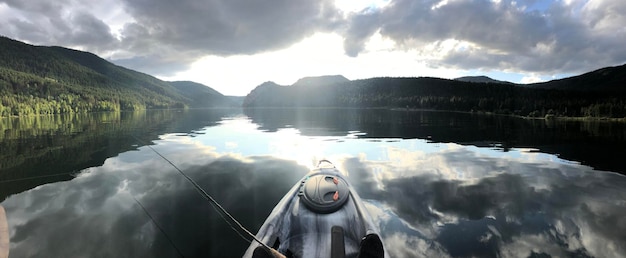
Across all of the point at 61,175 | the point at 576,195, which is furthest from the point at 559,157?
the point at 61,175

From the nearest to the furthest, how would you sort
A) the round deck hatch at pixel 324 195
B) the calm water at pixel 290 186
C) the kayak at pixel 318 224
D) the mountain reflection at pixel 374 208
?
the kayak at pixel 318 224 → the round deck hatch at pixel 324 195 → the mountain reflection at pixel 374 208 → the calm water at pixel 290 186

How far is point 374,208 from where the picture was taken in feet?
42.7

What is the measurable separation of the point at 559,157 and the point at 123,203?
107 ft

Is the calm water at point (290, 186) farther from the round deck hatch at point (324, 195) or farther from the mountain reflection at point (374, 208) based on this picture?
the round deck hatch at point (324, 195)

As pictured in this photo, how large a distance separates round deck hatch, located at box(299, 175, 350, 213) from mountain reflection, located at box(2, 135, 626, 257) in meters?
2.16

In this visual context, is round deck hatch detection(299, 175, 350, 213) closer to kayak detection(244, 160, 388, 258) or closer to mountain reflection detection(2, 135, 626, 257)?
kayak detection(244, 160, 388, 258)

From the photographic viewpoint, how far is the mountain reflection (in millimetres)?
9719

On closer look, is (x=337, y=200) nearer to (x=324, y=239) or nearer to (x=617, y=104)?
(x=324, y=239)

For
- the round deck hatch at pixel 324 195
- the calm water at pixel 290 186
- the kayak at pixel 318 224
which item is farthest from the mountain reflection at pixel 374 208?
the round deck hatch at pixel 324 195

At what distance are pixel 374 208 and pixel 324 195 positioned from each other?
4.10 meters

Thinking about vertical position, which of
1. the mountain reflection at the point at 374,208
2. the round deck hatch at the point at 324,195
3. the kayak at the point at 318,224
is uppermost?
the round deck hatch at the point at 324,195

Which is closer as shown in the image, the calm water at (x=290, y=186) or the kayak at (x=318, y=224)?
the kayak at (x=318, y=224)

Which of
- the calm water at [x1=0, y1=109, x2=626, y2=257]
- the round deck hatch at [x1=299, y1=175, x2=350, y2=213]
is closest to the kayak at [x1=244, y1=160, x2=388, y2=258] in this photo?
the round deck hatch at [x1=299, y1=175, x2=350, y2=213]

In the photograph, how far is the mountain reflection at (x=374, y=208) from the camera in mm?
9719
